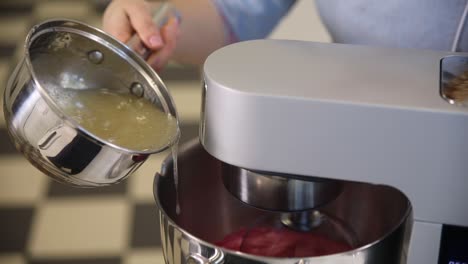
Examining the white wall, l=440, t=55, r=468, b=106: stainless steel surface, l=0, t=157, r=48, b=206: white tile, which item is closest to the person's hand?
l=440, t=55, r=468, b=106: stainless steel surface

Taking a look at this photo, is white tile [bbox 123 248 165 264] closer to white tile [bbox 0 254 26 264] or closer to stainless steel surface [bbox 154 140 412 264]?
white tile [bbox 0 254 26 264]

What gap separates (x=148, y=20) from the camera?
865 mm

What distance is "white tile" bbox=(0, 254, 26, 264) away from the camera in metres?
1.66

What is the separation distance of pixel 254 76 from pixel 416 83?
129 mm

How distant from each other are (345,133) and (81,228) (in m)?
1.28

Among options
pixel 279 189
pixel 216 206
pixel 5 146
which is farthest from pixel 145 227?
pixel 279 189

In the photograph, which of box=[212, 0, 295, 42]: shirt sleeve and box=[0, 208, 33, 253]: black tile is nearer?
box=[212, 0, 295, 42]: shirt sleeve

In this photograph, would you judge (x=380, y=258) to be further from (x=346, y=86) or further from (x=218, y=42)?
(x=218, y=42)

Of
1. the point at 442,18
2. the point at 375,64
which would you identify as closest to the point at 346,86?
the point at 375,64

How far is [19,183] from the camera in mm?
1908

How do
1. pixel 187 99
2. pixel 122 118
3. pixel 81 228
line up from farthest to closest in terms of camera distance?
pixel 187 99 < pixel 81 228 < pixel 122 118

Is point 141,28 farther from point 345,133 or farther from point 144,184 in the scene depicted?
point 144,184

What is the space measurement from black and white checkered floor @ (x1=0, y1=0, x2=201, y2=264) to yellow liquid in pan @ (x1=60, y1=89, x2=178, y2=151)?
97 cm

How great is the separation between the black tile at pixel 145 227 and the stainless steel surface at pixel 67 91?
1.01m
